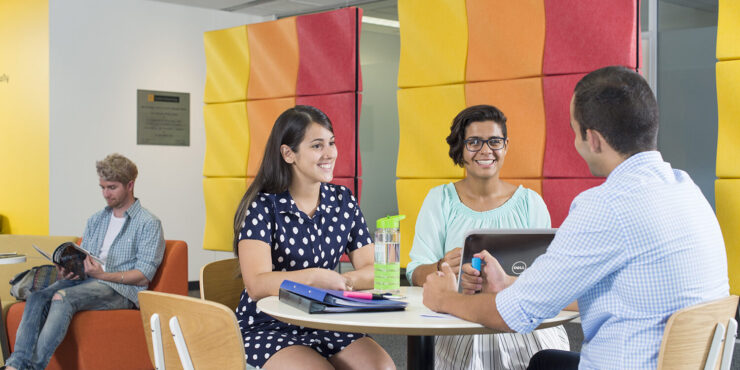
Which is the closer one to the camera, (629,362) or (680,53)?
(629,362)

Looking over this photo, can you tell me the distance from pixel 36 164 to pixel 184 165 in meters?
1.37

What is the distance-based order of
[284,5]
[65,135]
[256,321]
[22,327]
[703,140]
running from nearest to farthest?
[256,321] < [22,327] < [703,140] < [65,135] < [284,5]

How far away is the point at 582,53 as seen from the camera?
3.96 meters

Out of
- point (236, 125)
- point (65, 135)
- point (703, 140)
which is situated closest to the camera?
point (703, 140)

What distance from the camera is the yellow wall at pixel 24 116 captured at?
6586 millimetres

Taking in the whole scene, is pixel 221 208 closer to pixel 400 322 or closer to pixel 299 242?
pixel 299 242

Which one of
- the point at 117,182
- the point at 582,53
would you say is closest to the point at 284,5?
the point at 117,182

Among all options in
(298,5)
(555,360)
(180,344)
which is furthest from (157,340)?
(298,5)

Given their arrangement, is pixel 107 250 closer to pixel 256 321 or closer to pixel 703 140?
pixel 256 321

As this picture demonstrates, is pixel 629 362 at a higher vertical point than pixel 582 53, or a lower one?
lower

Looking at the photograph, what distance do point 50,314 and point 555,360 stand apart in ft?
9.38

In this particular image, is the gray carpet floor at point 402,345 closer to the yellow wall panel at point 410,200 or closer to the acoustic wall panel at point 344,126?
the yellow wall panel at point 410,200

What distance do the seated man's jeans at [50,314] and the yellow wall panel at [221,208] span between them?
1.69m

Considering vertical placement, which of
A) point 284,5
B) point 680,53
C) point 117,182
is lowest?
point 117,182
